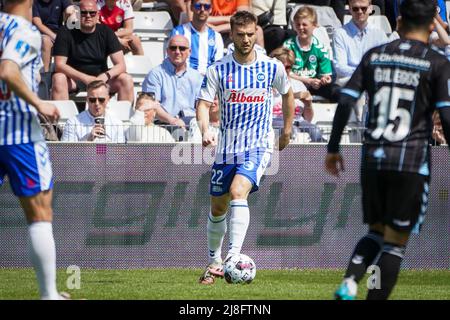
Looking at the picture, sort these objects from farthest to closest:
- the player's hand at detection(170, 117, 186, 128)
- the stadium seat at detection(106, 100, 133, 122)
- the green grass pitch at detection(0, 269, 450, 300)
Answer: the stadium seat at detection(106, 100, 133, 122), the player's hand at detection(170, 117, 186, 128), the green grass pitch at detection(0, 269, 450, 300)

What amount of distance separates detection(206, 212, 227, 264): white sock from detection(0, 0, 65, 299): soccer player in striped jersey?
3596 millimetres

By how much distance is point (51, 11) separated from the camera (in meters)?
16.0

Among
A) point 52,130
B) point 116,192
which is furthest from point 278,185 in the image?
point 52,130

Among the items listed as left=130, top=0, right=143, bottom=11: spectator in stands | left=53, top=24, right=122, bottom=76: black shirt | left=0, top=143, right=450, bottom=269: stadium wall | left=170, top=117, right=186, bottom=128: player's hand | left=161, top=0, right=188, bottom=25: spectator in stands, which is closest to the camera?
left=0, top=143, right=450, bottom=269: stadium wall

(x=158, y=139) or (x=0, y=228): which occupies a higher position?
(x=158, y=139)

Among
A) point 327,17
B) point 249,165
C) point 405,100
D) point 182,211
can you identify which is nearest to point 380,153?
point 405,100

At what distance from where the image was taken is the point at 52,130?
12.9 metres

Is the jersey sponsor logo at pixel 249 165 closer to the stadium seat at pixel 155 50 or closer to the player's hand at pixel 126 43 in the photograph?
the player's hand at pixel 126 43

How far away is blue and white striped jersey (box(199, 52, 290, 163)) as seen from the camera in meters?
10.9

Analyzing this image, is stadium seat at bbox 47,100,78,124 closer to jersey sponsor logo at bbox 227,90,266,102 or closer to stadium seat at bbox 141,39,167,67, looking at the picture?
stadium seat at bbox 141,39,167,67

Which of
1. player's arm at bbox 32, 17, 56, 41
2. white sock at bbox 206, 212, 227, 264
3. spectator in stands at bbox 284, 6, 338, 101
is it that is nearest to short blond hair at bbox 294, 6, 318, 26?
spectator in stands at bbox 284, 6, 338, 101
